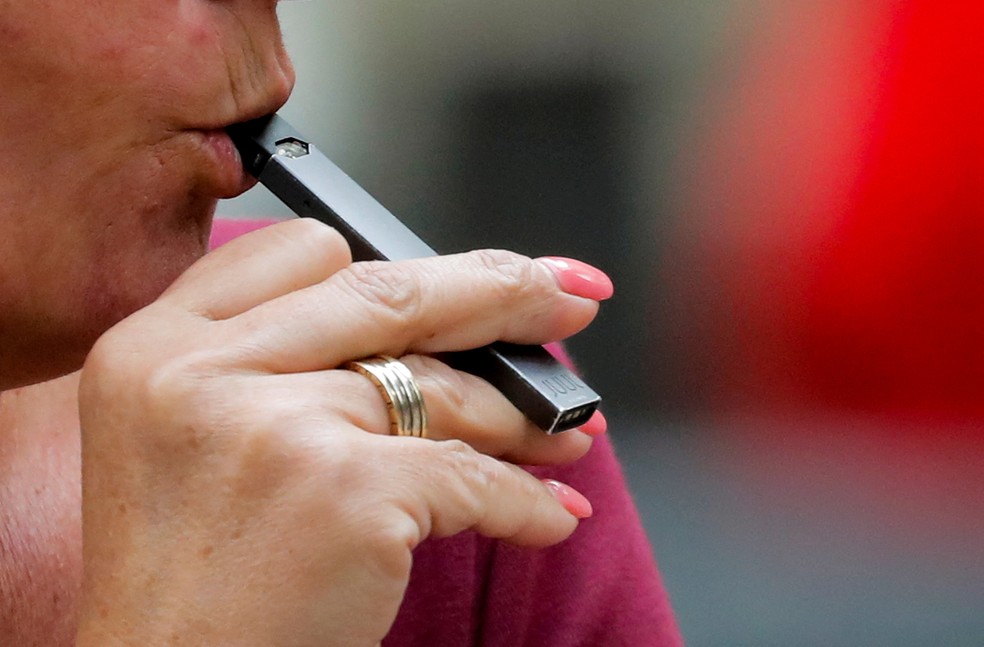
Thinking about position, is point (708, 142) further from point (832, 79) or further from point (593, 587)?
point (593, 587)

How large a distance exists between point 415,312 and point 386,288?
0.02m

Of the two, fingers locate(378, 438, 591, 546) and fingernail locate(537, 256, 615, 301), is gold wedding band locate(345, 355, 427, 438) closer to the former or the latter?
fingers locate(378, 438, 591, 546)

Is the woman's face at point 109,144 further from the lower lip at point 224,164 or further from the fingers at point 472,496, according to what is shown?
the fingers at point 472,496

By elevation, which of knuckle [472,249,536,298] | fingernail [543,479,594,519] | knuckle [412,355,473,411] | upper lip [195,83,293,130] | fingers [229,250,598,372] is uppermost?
upper lip [195,83,293,130]

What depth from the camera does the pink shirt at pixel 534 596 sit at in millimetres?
858

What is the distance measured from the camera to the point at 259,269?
0.54 metres

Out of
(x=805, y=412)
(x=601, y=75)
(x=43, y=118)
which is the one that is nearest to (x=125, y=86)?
(x=43, y=118)

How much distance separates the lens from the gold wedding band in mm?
521

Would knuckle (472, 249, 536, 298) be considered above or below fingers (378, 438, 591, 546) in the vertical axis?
above

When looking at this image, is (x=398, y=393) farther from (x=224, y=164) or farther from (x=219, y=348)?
(x=224, y=164)

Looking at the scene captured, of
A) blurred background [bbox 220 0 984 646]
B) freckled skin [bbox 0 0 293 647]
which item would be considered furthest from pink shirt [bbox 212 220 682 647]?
blurred background [bbox 220 0 984 646]

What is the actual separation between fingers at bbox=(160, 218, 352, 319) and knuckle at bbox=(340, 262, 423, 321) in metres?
0.02

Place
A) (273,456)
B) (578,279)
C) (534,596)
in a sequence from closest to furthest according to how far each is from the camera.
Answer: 1. (273,456)
2. (578,279)
3. (534,596)

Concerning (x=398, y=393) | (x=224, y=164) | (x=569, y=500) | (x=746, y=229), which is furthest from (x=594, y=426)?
(x=746, y=229)
